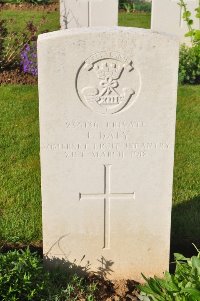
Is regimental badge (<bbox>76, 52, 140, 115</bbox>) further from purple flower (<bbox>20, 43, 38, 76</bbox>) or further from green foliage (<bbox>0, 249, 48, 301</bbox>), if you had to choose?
purple flower (<bbox>20, 43, 38, 76</bbox>)

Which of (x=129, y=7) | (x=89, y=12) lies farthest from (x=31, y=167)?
(x=129, y=7)

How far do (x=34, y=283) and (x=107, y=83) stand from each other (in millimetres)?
1322

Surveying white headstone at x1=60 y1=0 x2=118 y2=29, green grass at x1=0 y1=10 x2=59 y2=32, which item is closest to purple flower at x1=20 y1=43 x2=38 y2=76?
white headstone at x1=60 y1=0 x2=118 y2=29

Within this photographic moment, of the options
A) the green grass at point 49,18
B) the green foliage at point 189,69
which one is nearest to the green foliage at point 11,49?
the green foliage at point 189,69

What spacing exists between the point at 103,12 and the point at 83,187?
17.9ft

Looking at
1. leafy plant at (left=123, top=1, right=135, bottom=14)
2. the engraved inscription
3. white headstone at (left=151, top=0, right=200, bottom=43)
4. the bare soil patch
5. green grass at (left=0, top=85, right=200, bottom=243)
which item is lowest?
green grass at (left=0, top=85, right=200, bottom=243)

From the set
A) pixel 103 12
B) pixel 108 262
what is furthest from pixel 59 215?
pixel 103 12

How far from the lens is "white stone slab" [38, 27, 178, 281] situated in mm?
3348

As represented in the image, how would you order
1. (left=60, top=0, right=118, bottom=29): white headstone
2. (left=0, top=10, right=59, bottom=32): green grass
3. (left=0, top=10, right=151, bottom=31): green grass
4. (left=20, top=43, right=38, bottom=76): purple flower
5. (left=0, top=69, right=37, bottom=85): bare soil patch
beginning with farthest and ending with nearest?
(left=0, top=10, right=151, bottom=31): green grass
(left=0, top=10, right=59, bottom=32): green grass
(left=60, top=0, right=118, bottom=29): white headstone
(left=20, top=43, right=38, bottom=76): purple flower
(left=0, top=69, right=37, bottom=85): bare soil patch

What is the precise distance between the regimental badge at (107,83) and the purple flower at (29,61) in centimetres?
483

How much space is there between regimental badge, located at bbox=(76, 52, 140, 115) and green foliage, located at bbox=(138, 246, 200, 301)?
1029 millimetres

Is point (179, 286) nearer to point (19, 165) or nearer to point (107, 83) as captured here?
point (107, 83)

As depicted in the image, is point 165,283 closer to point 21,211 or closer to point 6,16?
point 21,211

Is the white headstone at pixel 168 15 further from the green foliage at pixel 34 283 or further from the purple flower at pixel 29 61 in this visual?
the green foliage at pixel 34 283
